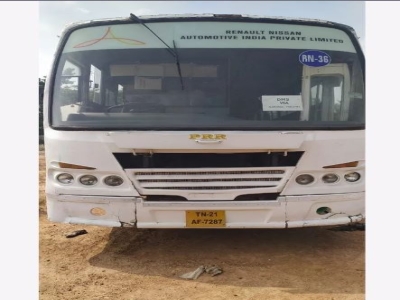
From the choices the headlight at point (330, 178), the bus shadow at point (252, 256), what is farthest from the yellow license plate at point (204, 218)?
the headlight at point (330, 178)

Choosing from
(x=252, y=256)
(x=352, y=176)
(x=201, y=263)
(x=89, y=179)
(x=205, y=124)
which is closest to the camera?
(x=205, y=124)

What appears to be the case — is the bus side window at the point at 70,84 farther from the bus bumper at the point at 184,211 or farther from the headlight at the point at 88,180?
the bus bumper at the point at 184,211

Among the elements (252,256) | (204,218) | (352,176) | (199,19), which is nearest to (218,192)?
(204,218)

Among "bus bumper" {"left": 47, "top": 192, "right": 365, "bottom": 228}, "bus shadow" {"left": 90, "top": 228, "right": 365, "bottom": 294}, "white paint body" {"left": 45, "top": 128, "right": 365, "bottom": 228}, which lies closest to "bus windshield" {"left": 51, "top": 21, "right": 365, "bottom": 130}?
"white paint body" {"left": 45, "top": 128, "right": 365, "bottom": 228}

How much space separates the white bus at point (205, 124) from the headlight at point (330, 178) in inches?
0.5

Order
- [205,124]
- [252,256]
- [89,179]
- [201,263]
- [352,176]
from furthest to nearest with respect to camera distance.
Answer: [252,256] → [201,263] → [352,176] → [89,179] → [205,124]

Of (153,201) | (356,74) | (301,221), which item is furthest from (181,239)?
(356,74)

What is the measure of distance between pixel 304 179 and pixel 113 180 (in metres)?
1.81

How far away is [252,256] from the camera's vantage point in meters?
4.52

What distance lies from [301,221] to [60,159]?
7.74 feet

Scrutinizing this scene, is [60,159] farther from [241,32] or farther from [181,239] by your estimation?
[241,32]

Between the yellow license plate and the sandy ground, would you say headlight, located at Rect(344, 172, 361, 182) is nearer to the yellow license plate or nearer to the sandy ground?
the sandy ground

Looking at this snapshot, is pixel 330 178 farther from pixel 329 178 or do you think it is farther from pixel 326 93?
pixel 326 93

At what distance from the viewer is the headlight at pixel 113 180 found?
401 cm
